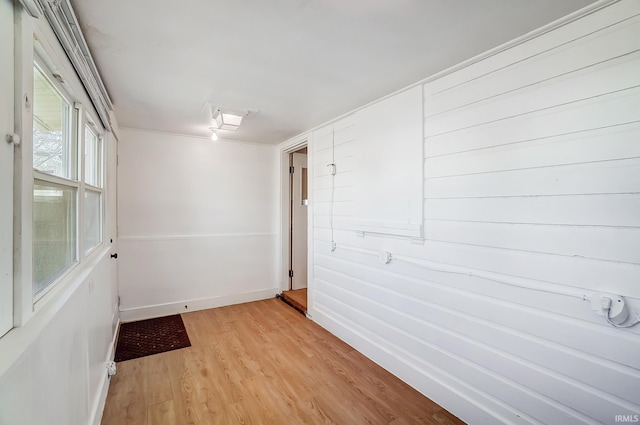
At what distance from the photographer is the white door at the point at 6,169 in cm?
78

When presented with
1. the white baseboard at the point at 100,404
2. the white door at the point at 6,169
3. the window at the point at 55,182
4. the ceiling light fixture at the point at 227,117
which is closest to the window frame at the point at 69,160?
the window at the point at 55,182

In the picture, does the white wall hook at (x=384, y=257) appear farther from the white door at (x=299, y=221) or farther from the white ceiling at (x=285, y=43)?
the white door at (x=299, y=221)

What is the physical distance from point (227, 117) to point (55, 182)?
179cm

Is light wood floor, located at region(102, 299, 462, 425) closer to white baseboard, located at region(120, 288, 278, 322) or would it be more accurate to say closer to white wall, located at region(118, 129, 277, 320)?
white baseboard, located at region(120, 288, 278, 322)

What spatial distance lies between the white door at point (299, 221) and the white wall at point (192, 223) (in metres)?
0.34

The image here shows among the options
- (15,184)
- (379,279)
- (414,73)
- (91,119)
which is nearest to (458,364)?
(379,279)

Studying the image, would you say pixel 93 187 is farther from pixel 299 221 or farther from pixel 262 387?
pixel 299 221

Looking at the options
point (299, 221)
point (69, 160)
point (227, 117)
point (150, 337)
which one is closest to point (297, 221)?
point (299, 221)

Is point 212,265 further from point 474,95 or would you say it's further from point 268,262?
point 474,95

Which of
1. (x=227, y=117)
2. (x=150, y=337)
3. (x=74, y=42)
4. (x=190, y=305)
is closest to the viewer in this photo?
(x=74, y=42)

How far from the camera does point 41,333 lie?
934 millimetres

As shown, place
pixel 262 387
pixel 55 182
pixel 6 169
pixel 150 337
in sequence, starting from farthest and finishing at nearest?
pixel 150 337, pixel 262 387, pixel 55 182, pixel 6 169

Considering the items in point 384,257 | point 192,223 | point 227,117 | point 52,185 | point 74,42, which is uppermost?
point 227,117

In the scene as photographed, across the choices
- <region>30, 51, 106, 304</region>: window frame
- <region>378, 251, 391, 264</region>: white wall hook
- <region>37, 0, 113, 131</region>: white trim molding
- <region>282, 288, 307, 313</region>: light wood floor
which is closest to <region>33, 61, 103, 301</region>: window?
<region>30, 51, 106, 304</region>: window frame
